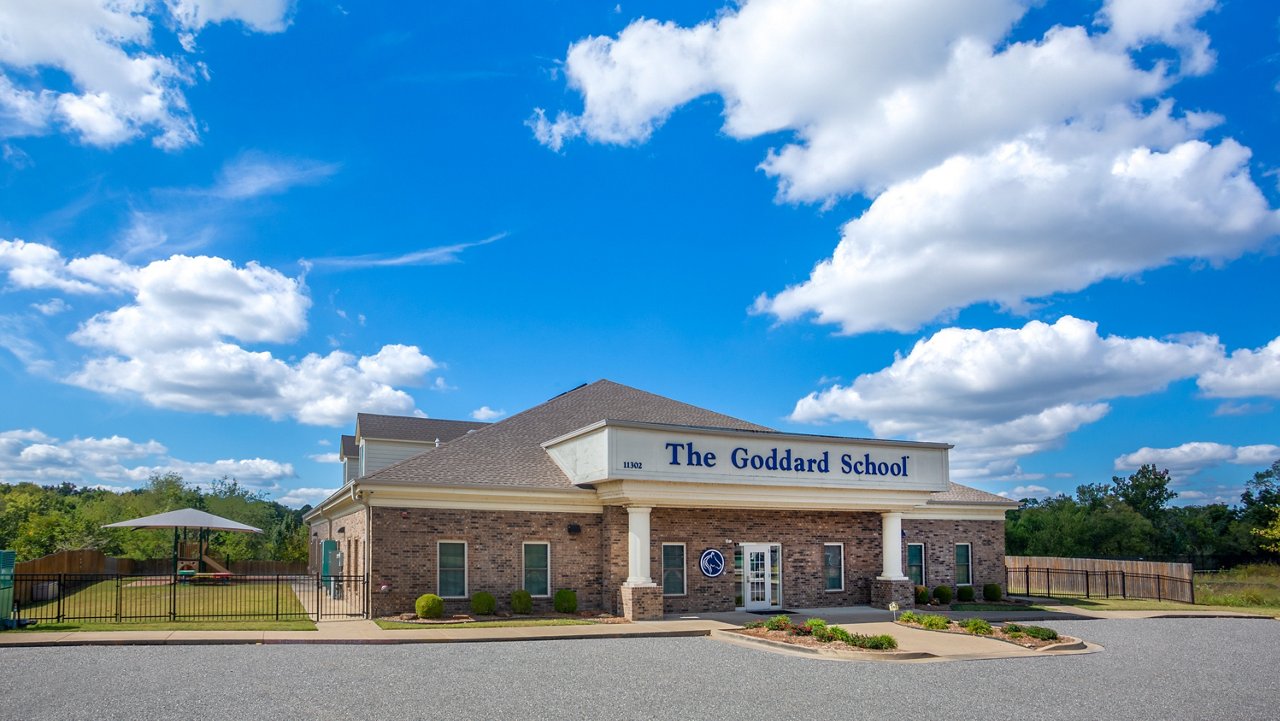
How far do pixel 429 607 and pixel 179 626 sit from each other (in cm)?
512

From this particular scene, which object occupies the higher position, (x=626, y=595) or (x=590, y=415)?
(x=590, y=415)

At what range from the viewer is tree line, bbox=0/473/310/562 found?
46.8 metres

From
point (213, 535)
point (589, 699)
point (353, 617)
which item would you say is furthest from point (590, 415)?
point (213, 535)

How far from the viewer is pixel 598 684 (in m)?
13.6

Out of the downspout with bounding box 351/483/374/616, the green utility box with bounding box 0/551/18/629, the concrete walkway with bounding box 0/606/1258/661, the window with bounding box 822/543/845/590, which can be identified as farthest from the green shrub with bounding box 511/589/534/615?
the green utility box with bounding box 0/551/18/629

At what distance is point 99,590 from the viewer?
33938 mm

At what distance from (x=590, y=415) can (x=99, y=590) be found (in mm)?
19233

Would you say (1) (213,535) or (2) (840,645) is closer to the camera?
(2) (840,645)

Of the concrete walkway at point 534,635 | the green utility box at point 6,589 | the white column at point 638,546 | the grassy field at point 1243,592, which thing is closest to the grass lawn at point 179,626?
the green utility box at point 6,589

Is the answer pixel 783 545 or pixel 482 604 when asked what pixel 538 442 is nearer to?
pixel 482 604

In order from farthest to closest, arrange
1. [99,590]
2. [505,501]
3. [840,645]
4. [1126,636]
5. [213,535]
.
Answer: [213,535] → [99,590] → [505,501] → [1126,636] → [840,645]

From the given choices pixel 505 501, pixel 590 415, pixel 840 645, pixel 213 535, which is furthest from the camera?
pixel 213 535

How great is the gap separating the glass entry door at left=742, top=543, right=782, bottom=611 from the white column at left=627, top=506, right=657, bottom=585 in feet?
10.3

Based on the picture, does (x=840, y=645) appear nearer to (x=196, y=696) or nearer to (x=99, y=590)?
(x=196, y=696)
